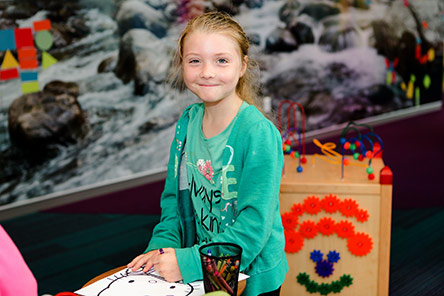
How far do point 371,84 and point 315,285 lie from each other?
4.67m

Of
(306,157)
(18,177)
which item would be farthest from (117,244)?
(306,157)

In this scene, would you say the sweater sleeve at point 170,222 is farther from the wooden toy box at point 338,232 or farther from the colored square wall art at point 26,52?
the colored square wall art at point 26,52

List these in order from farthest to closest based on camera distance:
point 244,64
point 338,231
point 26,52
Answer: point 26,52 < point 338,231 < point 244,64

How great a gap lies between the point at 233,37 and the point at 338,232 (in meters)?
1.13

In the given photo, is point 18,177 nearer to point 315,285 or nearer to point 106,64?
point 106,64

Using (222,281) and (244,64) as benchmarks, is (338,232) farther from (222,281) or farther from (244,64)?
(222,281)

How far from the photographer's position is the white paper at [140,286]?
1.06 metres

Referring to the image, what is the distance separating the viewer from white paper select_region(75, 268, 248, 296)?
1056 mm

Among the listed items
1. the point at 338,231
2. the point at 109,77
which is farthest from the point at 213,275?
the point at 109,77

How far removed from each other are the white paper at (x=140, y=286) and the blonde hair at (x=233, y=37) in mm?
449

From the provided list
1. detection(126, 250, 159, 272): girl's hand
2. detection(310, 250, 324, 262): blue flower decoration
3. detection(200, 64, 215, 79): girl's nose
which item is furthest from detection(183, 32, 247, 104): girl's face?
detection(310, 250, 324, 262): blue flower decoration

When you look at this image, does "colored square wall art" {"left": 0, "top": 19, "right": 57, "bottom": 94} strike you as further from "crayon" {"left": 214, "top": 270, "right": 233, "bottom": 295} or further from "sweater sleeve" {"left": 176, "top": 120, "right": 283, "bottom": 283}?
"crayon" {"left": 214, "top": 270, "right": 233, "bottom": 295}

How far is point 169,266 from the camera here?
1104mm

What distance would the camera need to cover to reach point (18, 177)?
3578 mm
